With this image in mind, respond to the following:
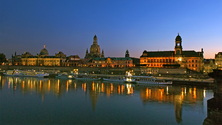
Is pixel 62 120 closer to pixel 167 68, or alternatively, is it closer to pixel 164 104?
pixel 164 104

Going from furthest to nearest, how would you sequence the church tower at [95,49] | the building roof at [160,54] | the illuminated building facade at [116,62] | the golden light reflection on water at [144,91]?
1. the church tower at [95,49]
2. the illuminated building facade at [116,62]
3. the building roof at [160,54]
4. the golden light reflection on water at [144,91]

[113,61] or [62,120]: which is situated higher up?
[113,61]

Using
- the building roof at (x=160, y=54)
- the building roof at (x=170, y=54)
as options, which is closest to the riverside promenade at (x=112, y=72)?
the building roof at (x=160, y=54)

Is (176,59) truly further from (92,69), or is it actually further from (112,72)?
(92,69)

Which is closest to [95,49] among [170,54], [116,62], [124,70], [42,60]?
[42,60]

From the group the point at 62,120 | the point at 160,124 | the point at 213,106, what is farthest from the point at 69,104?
the point at 213,106

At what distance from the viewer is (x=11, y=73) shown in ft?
249

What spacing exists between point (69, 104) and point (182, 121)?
45.8 feet

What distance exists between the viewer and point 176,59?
76.1 metres

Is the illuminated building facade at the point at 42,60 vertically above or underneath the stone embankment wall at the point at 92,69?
above

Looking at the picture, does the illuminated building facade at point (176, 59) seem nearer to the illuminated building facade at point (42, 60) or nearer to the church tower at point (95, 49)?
the church tower at point (95, 49)

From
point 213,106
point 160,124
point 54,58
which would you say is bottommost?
point 160,124

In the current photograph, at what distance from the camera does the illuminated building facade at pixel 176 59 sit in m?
74.2

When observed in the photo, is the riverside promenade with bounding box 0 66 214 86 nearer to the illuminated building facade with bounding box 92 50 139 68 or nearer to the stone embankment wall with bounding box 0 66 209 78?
the stone embankment wall with bounding box 0 66 209 78
